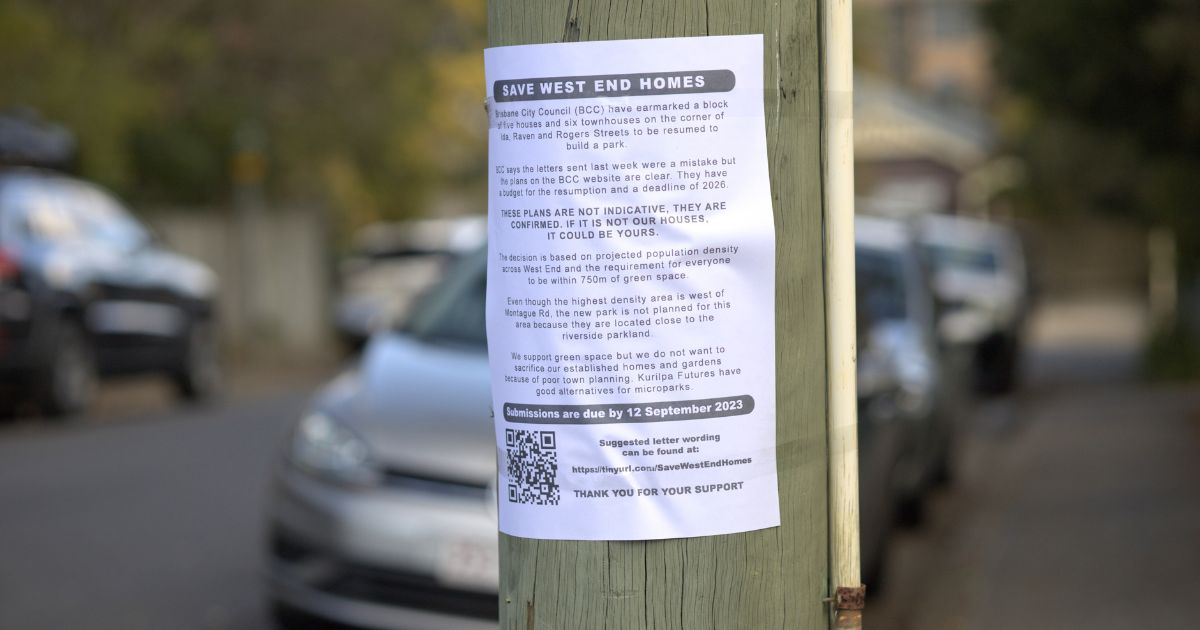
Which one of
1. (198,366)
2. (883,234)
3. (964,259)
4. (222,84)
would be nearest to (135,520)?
(883,234)

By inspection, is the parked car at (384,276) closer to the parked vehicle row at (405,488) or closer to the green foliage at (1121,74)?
the green foliage at (1121,74)

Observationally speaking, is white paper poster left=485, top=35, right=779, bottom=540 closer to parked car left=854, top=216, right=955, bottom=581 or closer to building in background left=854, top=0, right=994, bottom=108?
Answer: parked car left=854, top=216, right=955, bottom=581

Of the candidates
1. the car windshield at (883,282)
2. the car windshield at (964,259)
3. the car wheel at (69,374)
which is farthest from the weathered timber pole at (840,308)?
the car windshield at (964,259)

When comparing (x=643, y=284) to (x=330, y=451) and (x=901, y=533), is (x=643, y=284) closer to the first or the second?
(x=330, y=451)

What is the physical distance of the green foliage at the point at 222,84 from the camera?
17.7 metres

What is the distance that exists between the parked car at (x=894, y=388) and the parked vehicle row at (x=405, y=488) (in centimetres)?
5

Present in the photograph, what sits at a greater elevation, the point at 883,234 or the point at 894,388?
the point at 883,234

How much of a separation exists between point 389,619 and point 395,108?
19941 mm

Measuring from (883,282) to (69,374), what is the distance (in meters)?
6.90

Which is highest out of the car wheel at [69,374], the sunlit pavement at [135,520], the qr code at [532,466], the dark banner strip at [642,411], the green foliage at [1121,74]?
the green foliage at [1121,74]

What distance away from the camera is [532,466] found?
87.9 inches

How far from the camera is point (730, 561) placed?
7.29ft

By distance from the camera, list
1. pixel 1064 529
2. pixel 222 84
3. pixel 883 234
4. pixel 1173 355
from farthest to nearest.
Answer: pixel 222 84
pixel 1173 355
pixel 883 234
pixel 1064 529

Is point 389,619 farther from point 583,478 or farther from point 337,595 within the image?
point 583,478
